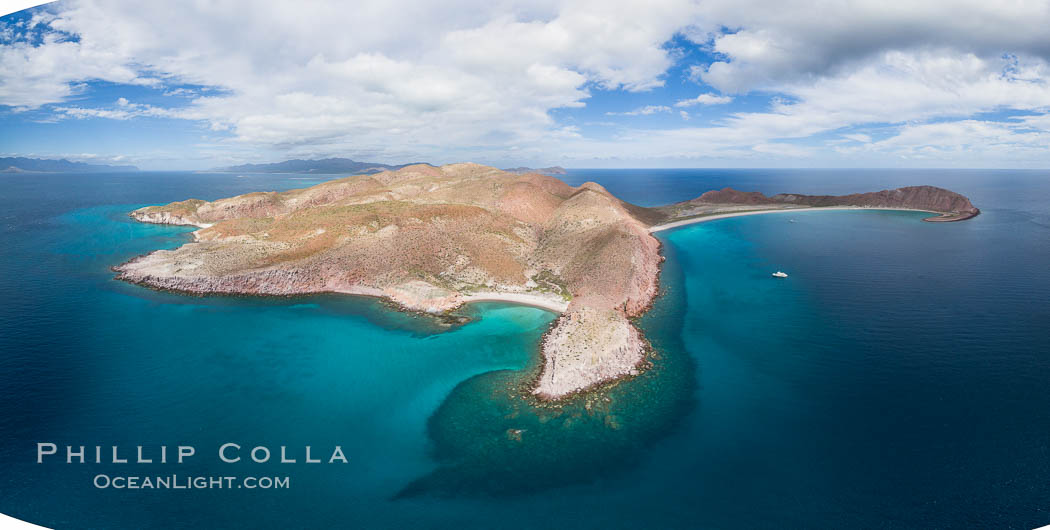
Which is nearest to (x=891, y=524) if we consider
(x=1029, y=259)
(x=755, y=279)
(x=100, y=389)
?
(x=755, y=279)

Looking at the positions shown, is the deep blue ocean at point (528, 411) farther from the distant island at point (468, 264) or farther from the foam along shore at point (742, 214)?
the foam along shore at point (742, 214)

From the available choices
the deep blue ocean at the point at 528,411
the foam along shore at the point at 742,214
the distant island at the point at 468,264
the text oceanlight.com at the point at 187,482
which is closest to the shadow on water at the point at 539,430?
the deep blue ocean at the point at 528,411

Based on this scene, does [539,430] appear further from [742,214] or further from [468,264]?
[742,214]

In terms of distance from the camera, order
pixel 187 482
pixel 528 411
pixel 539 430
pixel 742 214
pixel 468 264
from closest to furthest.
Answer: pixel 187 482 < pixel 539 430 < pixel 528 411 < pixel 468 264 < pixel 742 214

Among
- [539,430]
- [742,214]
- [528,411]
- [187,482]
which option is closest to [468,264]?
[528,411]

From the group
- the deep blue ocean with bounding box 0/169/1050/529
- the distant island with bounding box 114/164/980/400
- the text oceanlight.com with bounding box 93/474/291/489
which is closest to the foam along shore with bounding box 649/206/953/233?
the distant island with bounding box 114/164/980/400

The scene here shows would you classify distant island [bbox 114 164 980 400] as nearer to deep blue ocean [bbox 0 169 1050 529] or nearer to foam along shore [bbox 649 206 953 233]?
deep blue ocean [bbox 0 169 1050 529]

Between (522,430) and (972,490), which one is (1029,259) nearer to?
(972,490)
